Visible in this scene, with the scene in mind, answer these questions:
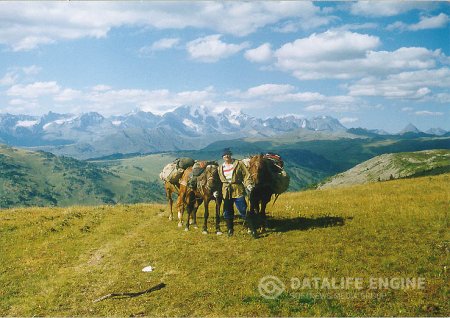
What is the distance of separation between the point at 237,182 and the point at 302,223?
17.2 feet

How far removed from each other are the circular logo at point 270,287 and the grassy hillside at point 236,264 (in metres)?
0.17

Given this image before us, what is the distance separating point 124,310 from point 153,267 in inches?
162

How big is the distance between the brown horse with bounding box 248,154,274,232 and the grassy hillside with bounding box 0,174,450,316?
1733 millimetres

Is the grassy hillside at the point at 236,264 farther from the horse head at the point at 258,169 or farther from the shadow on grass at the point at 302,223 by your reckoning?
the horse head at the point at 258,169

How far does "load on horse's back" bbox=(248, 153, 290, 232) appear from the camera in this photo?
20284 millimetres

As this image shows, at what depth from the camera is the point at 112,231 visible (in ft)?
80.9

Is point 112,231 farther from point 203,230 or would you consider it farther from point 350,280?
point 350,280

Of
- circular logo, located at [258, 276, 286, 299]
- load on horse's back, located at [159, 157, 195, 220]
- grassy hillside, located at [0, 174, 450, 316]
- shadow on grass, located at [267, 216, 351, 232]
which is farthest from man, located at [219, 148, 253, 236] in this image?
circular logo, located at [258, 276, 286, 299]

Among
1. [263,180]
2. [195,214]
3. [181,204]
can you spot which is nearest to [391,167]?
[181,204]

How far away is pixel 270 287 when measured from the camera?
13648mm

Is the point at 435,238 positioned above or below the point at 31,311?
above

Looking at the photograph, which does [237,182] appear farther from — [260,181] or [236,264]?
[236,264]

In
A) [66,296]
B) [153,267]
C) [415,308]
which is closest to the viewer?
[415,308]

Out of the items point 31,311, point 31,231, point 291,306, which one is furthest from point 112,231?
point 291,306
